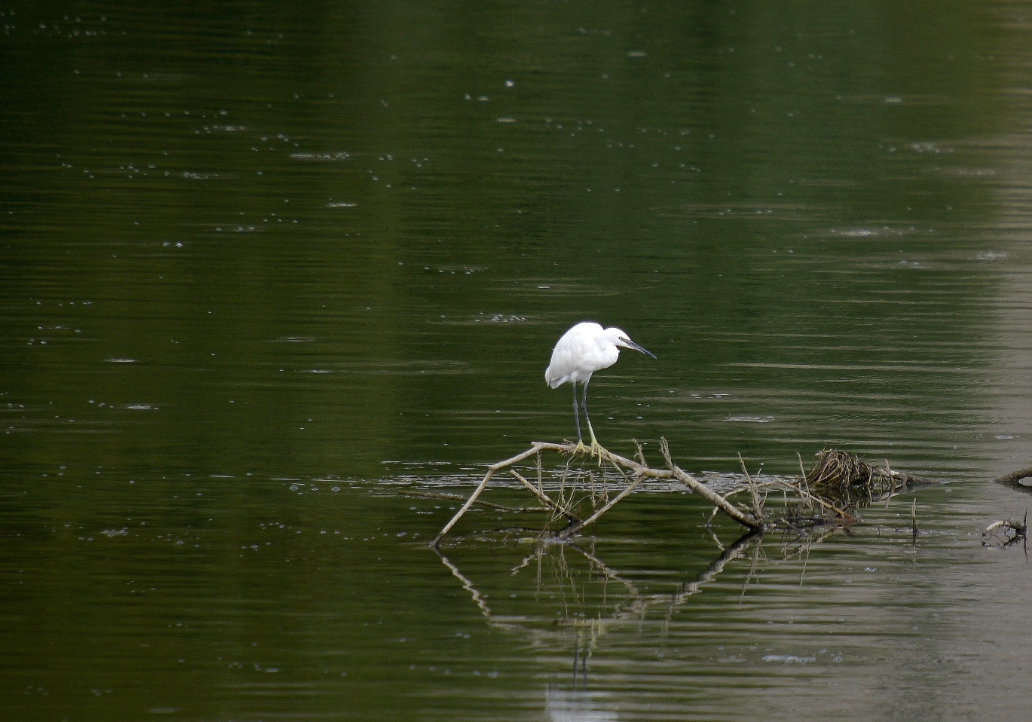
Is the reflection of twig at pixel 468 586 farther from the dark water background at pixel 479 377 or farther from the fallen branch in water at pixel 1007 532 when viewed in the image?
the fallen branch in water at pixel 1007 532

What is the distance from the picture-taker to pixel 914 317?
1842cm

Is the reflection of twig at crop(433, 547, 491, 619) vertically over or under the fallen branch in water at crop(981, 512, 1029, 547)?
over

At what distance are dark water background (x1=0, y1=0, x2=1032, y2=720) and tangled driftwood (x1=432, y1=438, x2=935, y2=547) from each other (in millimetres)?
220

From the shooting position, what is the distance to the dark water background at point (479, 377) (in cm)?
921

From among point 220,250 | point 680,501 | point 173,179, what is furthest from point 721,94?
point 680,501

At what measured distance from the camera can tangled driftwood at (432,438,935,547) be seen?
1096cm

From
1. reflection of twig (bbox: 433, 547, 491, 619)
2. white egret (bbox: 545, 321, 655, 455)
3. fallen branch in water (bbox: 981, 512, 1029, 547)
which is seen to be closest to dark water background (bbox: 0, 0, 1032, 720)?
reflection of twig (bbox: 433, 547, 491, 619)

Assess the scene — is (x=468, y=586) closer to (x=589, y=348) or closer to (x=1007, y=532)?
(x=589, y=348)

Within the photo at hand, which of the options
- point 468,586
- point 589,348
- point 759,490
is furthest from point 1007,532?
point 468,586

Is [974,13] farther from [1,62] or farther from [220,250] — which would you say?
[220,250]

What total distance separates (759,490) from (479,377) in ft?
12.5

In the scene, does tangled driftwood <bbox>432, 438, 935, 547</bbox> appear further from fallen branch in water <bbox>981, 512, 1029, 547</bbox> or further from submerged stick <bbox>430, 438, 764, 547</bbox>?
fallen branch in water <bbox>981, 512, 1029, 547</bbox>

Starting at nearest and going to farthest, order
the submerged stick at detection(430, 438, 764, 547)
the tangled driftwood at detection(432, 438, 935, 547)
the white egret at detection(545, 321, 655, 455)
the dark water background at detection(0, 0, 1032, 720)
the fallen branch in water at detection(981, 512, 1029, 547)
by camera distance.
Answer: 1. the dark water background at detection(0, 0, 1032, 720)
2. the submerged stick at detection(430, 438, 764, 547)
3. the tangled driftwood at detection(432, 438, 935, 547)
4. the fallen branch in water at detection(981, 512, 1029, 547)
5. the white egret at detection(545, 321, 655, 455)

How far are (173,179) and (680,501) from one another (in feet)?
45.1
